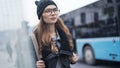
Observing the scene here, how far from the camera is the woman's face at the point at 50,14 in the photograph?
81.0 inches

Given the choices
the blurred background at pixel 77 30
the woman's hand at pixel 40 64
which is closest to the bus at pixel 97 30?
the blurred background at pixel 77 30

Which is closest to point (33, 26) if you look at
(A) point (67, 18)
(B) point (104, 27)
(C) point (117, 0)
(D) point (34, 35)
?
(D) point (34, 35)

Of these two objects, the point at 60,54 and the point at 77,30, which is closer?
the point at 60,54

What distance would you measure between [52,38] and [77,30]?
9929 mm

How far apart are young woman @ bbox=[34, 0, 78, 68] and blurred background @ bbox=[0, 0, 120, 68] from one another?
0.20ft

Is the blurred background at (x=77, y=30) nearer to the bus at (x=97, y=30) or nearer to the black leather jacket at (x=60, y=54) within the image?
the bus at (x=97, y=30)

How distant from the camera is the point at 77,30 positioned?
12.0 metres

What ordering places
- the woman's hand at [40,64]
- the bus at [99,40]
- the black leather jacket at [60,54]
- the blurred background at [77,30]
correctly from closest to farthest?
the blurred background at [77,30] < the woman's hand at [40,64] < the black leather jacket at [60,54] < the bus at [99,40]

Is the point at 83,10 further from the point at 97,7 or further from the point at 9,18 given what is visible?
the point at 9,18

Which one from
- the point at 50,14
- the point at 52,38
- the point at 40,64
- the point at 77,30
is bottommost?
the point at 77,30

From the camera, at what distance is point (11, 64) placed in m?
1.77

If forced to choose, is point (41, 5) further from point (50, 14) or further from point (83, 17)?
point (83, 17)

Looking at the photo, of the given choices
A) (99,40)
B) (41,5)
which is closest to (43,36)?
(41,5)

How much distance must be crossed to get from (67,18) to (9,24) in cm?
1041
